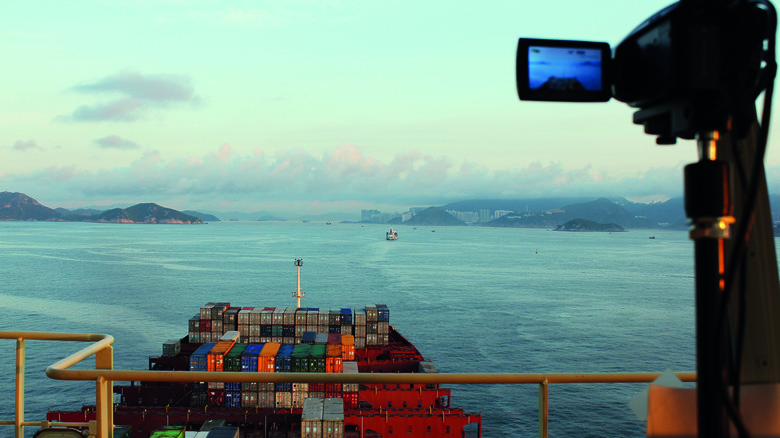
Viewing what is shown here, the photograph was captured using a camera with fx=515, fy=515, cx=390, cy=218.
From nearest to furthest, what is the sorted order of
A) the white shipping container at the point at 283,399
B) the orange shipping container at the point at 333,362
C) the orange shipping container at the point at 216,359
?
the white shipping container at the point at 283,399 < the orange shipping container at the point at 216,359 < the orange shipping container at the point at 333,362

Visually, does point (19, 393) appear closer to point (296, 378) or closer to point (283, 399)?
point (296, 378)

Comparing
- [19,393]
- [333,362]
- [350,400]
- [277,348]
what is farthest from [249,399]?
[19,393]

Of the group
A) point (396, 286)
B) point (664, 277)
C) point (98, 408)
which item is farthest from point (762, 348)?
point (664, 277)

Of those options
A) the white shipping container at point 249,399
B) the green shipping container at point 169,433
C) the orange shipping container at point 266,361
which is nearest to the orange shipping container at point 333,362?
the orange shipping container at point 266,361

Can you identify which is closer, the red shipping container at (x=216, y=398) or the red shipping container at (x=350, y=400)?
the red shipping container at (x=350, y=400)


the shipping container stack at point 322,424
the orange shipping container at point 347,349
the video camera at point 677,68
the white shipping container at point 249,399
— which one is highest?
the video camera at point 677,68

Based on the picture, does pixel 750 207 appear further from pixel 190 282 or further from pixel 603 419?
pixel 190 282

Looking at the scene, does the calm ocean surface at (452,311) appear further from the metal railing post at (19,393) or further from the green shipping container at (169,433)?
the metal railing post at (19,393)
